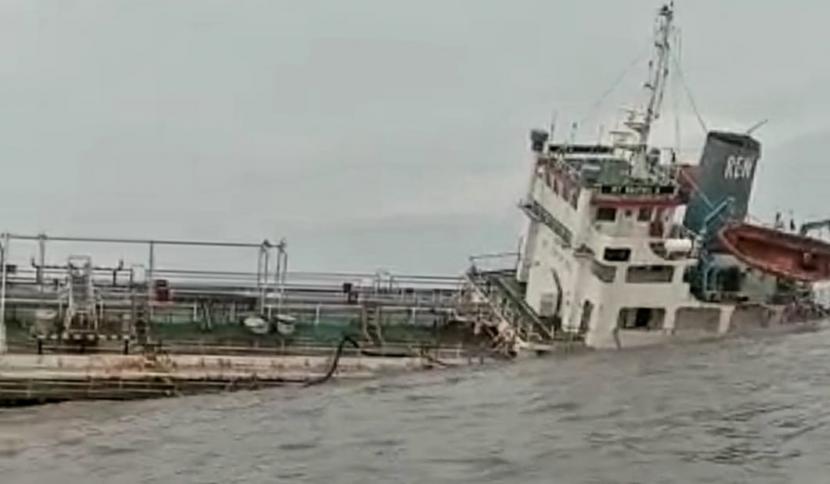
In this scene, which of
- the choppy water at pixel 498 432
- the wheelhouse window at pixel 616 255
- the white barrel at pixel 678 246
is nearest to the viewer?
the choppy water at pixel 498 432

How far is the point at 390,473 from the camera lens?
11.4m

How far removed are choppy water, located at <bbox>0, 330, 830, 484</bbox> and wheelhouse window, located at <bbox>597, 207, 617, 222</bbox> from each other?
9.14m

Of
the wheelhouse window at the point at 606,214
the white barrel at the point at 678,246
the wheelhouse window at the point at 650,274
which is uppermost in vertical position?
the wheelhouse window at the point at 606,214

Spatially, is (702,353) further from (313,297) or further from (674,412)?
(313,297)

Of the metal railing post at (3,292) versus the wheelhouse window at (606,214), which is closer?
the metal railing post at (3,292)

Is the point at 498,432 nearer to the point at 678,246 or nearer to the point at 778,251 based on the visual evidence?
the point at 678,246

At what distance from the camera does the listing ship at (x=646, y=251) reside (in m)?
26.9

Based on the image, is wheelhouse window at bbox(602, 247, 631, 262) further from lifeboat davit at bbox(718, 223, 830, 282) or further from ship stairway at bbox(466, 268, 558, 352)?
lifeboat davit at bbox(718, 223, 830, 282)

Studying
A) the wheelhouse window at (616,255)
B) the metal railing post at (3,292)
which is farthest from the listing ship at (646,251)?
the metal railing post at (3,292)

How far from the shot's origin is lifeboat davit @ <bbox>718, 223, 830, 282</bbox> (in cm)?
2808

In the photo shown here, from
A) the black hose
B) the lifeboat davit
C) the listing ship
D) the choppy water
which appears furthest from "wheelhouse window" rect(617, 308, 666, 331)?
the choppy water

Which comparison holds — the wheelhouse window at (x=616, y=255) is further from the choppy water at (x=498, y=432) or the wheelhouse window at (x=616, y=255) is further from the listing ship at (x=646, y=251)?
the choppy water at (x=498, y=432)

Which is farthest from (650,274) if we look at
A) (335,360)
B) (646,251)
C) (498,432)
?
(498,432)

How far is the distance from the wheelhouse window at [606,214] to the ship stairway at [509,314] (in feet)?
7.18
